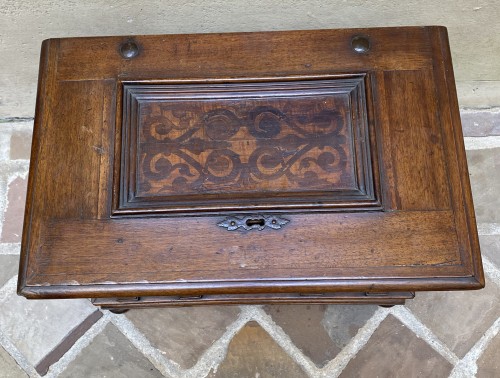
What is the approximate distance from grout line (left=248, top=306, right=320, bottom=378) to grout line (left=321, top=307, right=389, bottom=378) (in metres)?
0.04

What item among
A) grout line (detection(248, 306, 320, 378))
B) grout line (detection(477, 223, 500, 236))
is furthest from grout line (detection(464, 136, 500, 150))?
grout line (detection(248, 306, 320, 378))

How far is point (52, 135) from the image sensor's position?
1.11 metres

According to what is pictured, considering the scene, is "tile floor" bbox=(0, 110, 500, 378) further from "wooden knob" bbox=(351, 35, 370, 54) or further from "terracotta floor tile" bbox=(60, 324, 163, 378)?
"wooden knob" bbox=(351, 35, 370, 54)

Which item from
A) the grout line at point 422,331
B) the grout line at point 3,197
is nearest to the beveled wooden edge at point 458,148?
the grout line at point 422,331

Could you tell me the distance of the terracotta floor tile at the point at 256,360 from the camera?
147 cm

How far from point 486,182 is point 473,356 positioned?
1.78 ft

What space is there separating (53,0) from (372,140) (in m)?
0.90

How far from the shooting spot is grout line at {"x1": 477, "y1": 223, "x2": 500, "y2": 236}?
63.1 inches

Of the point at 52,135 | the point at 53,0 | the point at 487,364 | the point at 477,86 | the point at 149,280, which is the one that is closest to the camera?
the point at 149,280

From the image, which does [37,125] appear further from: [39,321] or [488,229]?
[488,229]

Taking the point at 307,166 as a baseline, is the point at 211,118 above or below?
above

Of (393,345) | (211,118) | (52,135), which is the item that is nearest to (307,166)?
(211,118)

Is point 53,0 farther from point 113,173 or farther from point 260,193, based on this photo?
point 260,193

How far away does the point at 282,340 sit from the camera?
1499 millimetres
